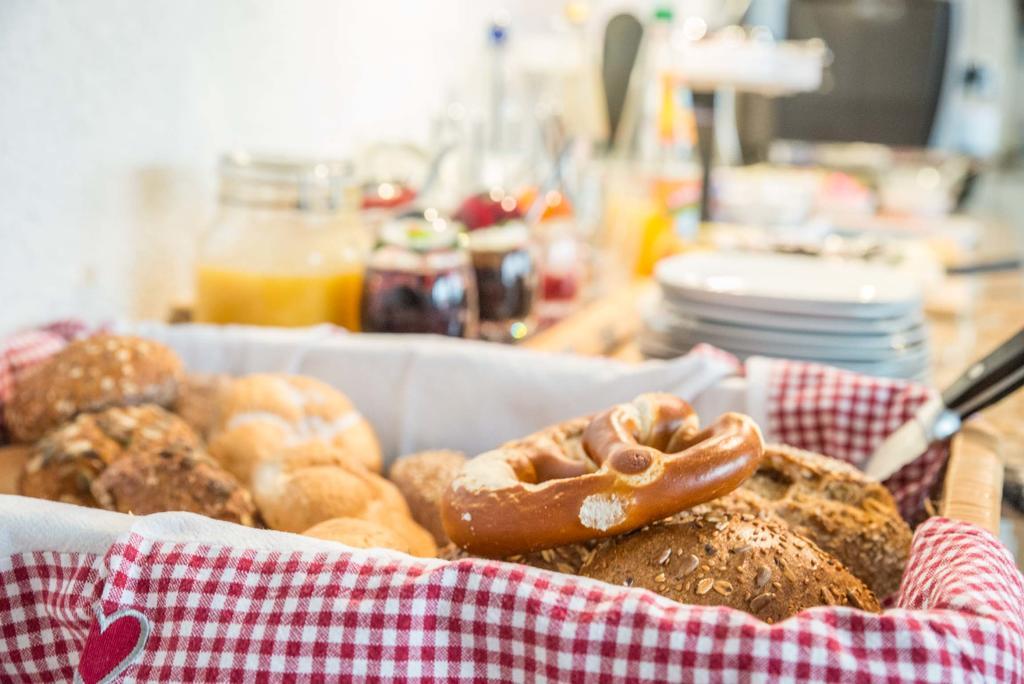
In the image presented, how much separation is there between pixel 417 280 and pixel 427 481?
14.8 inches

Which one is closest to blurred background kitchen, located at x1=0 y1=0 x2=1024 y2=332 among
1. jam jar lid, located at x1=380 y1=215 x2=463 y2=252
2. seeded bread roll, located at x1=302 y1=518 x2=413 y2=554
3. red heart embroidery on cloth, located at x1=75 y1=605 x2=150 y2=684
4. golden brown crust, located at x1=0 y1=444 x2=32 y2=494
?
jam jar lid, located at x1=380 y1=215 x2=463 y2=252

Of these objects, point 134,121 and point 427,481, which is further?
point 134,121

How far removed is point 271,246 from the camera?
48.9 inches

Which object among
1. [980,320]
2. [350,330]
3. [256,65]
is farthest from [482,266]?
[980,320]

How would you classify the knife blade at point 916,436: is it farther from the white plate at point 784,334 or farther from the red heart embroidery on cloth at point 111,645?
the red heart embroidery on cloth at point 111,645

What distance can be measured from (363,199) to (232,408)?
2.16 feet

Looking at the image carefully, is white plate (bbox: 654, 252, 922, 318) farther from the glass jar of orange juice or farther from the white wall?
the white wall

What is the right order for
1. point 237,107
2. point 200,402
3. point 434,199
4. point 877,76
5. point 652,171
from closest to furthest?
1. point 200,402
2. point 237,107
3. point 434,199
4. point 652,171
5. point 877,76

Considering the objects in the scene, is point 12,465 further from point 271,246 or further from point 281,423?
point 271,246

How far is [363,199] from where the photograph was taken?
5.10 feet

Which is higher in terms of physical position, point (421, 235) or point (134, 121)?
point (134, 121)

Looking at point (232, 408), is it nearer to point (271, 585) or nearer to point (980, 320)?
point (271, 585)

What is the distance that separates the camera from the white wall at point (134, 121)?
Answer: 42.7 inches

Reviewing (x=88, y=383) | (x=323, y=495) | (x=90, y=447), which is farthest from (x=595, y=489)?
(x=88, y=383)
